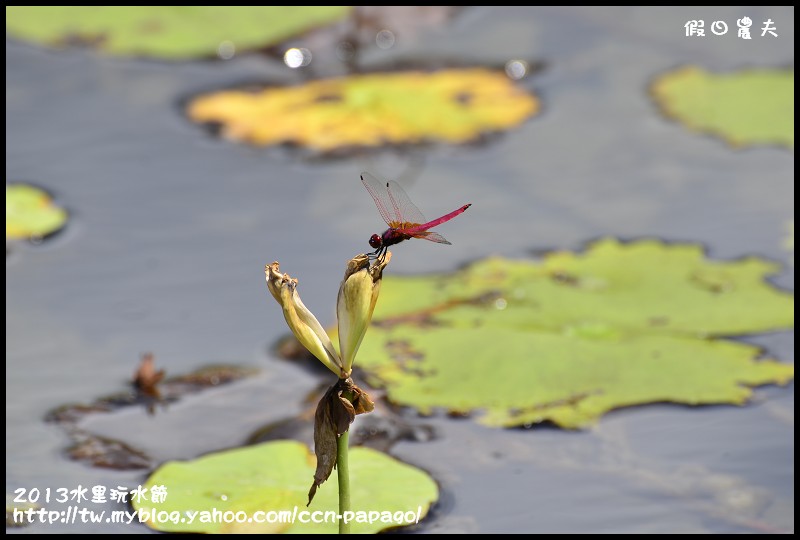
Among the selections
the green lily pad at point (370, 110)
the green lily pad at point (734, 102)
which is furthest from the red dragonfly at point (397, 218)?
the green lily pad at point (734, 102)

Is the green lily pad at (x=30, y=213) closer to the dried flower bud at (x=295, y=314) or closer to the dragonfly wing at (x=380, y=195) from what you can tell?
the dragonfly wing at (x=380, y=195)

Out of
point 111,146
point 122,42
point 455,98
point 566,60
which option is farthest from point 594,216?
point 122,42

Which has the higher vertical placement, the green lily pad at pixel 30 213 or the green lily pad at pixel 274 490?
the green lily pad at pixel 30 213

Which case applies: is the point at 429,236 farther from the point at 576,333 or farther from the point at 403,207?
the point at 576,333

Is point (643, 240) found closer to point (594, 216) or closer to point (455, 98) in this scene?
point (594, 216)

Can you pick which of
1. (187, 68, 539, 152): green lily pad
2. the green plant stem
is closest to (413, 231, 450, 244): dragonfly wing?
the green plant stem

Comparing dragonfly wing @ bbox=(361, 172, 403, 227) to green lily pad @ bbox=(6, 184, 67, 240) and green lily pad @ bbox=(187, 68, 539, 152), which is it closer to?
green lily pad @ bbox=(6, 184, 67, 240)

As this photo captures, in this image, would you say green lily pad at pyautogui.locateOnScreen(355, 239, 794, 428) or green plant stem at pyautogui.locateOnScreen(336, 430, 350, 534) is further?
green lily pad at pyautogui.locateOnScreen(355, 239, 794, 428)
